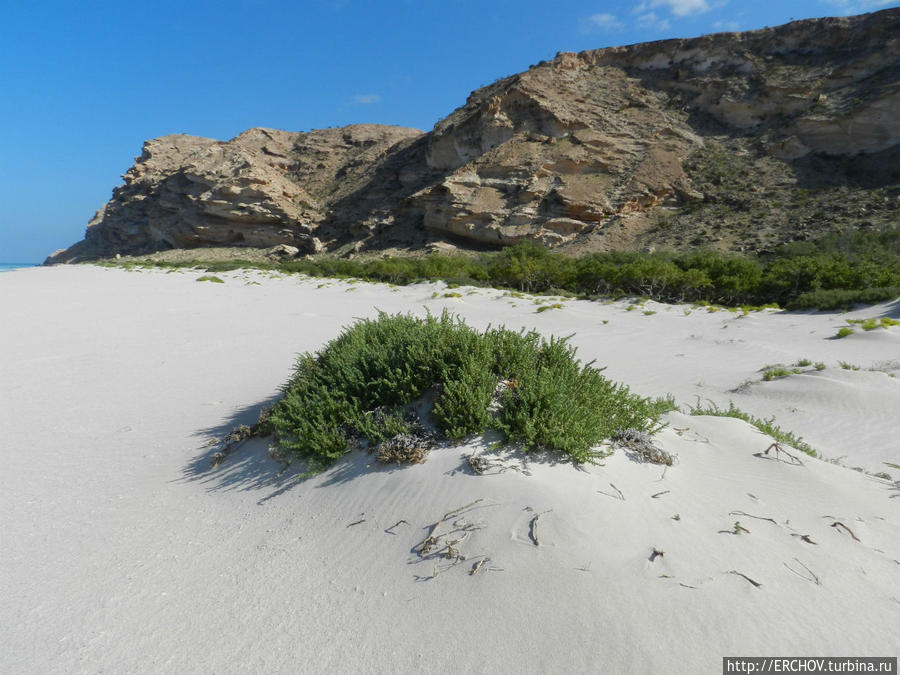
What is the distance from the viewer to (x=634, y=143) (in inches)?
1495

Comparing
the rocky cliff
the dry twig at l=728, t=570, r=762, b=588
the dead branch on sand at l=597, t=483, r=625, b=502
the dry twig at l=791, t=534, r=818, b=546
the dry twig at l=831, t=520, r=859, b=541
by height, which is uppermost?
the rocky cliff

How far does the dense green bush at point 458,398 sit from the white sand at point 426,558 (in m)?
0.20

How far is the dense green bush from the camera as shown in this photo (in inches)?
108

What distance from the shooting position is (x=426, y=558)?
2.13 m

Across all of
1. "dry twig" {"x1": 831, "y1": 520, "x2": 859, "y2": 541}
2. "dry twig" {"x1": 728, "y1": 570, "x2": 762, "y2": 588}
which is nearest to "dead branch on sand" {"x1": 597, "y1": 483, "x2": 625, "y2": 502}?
"dry twig" {"x1": 728, "y1": 570, "x2": 762, "y2": 588}

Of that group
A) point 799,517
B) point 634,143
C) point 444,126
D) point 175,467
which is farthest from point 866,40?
point 175,467

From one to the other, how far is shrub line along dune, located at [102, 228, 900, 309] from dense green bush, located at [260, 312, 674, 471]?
36.6ft

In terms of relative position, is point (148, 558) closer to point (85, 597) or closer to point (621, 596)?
point (85, 597)

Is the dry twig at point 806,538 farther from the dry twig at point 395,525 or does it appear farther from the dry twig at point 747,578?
the dry twig at point 395,525

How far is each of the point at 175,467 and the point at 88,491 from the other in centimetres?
54

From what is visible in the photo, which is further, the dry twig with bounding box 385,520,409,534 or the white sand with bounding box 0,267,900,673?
the dry twig with bounding box 385,520,409,534

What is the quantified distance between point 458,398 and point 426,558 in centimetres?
110

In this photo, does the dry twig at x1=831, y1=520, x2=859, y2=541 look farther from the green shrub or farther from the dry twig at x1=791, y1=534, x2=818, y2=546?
the green shrub

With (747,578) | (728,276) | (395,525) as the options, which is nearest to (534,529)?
(395,525)
